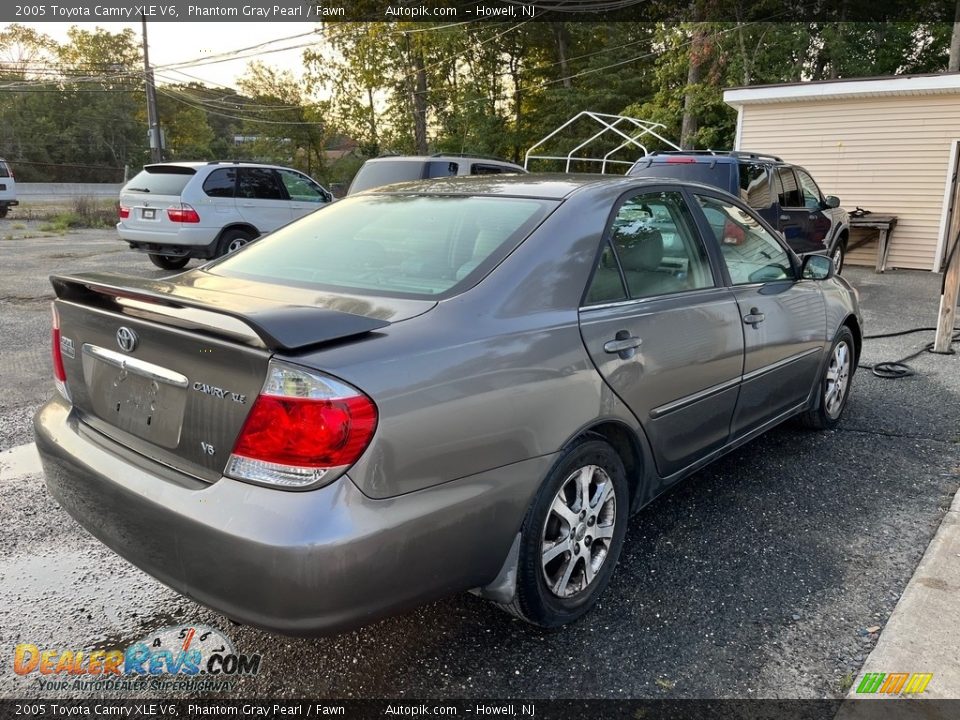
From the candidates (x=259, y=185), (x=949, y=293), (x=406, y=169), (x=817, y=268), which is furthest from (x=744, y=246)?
(x=259, y=185)

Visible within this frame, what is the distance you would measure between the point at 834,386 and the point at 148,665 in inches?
161

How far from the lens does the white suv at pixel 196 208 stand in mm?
10664

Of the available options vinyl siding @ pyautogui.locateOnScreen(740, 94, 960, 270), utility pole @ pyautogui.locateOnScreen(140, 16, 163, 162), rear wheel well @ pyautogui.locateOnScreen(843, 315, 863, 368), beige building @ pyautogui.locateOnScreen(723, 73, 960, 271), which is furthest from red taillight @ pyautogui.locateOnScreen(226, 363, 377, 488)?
utility pole @ pyautogui.locateOnScreen(140, 16, 163, 162)

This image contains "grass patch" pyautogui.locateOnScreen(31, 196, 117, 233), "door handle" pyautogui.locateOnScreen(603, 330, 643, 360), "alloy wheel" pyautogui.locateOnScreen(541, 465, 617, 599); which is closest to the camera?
"alloy wheel" pyautogui.locateOnScreen(541, 465, 617, 599)

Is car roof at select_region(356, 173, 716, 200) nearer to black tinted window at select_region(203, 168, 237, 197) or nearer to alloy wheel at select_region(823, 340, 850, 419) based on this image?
alloy wheel at select_region(823, 340, 850, 419)

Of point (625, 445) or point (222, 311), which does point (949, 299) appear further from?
point (222, 311)

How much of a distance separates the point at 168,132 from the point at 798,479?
6810 cm

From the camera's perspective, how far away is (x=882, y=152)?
13930mm

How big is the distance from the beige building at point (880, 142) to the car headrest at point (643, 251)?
12751 millimetres

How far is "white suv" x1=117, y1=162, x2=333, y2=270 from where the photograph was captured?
35.0ft

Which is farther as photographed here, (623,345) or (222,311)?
(623,345)

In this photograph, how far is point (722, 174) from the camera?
868 centimetres

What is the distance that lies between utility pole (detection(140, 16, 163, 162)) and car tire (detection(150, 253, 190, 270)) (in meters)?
16.2

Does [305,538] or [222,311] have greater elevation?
[222,311]
